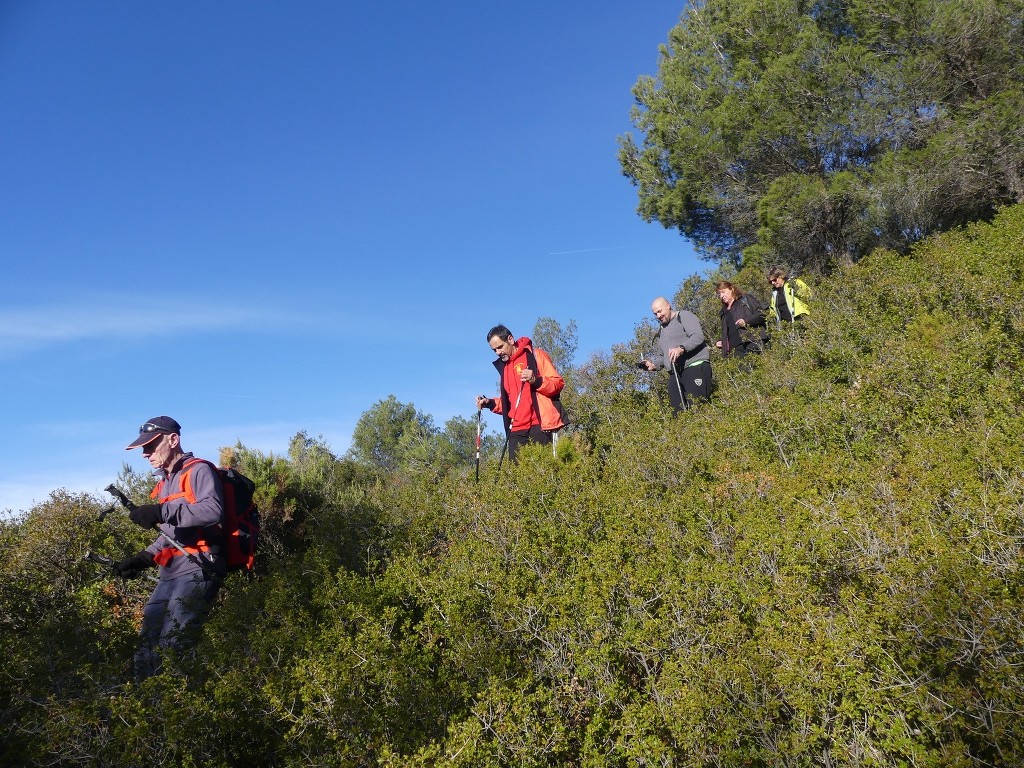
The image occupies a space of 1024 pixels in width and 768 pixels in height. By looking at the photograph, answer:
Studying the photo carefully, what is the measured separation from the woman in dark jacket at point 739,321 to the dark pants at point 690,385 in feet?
4.80

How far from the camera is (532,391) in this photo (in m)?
6.53

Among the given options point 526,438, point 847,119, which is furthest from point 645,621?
point 847,119

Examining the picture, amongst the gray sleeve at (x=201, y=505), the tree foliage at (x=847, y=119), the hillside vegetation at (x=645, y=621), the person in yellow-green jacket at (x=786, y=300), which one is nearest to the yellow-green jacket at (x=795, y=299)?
the person in yellow-green jacket at (x=786, y=300)

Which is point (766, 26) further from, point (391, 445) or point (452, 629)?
point (391, 445)

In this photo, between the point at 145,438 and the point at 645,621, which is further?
the point at 145,438

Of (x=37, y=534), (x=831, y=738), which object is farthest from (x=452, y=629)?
(x=37, y=534)

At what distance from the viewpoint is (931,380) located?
184 inches

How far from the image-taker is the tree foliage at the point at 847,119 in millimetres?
13727

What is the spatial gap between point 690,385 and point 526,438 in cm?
201

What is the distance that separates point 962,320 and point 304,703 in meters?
5.87

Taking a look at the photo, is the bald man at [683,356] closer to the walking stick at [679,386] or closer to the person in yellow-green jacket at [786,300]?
the walking stick at [679,386]

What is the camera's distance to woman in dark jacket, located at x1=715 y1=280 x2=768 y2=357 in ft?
28.3

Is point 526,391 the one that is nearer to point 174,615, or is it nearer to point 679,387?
point 679,387

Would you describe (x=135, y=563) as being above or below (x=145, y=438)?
below
